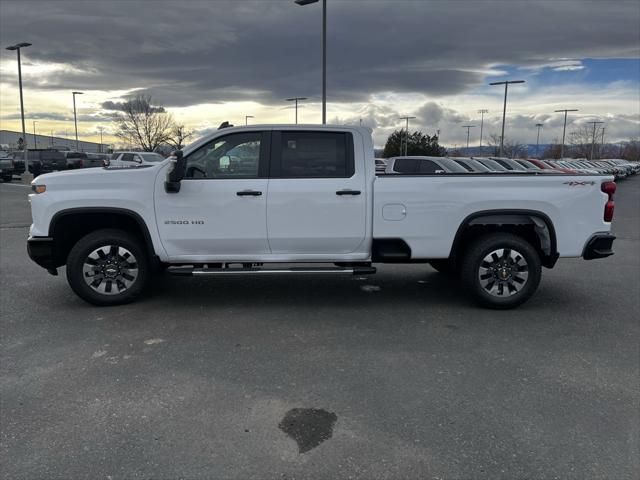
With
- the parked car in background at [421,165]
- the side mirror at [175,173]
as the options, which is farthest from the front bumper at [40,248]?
the parked car in background at [421,165]

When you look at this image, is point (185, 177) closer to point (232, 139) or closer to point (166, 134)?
point (232, 139)

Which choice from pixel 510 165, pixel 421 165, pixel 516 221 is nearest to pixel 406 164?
pixel 421 165

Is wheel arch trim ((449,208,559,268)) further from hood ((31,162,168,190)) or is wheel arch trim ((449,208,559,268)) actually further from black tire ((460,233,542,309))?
hood ((31,162,168,190))

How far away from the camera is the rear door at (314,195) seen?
5.67 meters

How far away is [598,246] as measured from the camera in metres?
5.87

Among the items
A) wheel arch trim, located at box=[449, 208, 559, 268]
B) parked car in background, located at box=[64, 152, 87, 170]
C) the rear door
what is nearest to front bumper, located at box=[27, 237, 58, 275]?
the rear door

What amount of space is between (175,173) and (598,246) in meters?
4.66

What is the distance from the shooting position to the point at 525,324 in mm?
5516

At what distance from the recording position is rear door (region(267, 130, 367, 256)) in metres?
5.67

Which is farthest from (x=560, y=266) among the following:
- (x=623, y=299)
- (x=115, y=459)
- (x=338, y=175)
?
(x=115, y=459)

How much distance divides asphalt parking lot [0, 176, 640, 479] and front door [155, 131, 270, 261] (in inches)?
28.0

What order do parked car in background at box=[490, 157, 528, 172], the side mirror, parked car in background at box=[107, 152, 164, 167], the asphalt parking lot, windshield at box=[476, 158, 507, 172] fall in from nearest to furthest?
1. the asphalt parking lot
2. the side mirror
3. windshield at box=[476, 158, 507, 172]
4. parked car in background at box=[490, 157, 528, 172]
5. parked car in background at box=[107, 152, 164, 167]

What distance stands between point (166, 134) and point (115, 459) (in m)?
69.5

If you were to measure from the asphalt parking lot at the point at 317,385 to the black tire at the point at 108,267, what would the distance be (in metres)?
0.18
